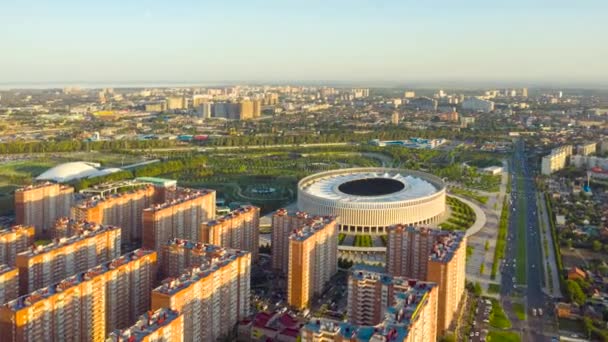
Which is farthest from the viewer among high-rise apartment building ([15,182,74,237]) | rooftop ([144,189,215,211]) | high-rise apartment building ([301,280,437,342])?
high-rise apartment building ([15,182,74,237])

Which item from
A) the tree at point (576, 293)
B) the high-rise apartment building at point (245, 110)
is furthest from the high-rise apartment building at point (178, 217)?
the high-rise apartment building at point (245, 110)

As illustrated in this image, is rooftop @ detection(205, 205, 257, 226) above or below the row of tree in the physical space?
below

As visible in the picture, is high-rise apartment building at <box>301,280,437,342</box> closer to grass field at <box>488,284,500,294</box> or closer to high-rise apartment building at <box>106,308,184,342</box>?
high-rise apartment building at <box>106,308,184,342</box>

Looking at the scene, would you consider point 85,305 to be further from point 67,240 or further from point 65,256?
point 67,240

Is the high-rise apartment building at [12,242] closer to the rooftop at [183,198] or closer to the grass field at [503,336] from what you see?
the rooftop at [183,198]

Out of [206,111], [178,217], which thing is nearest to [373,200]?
[178,217]

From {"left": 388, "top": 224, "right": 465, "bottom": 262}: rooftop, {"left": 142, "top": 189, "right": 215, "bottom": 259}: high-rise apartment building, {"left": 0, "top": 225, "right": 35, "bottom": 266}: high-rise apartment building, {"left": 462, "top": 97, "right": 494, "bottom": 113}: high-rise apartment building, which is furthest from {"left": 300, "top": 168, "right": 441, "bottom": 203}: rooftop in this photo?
{"left": 462, "top": 97, "right": 494, "bottom": 113}: high-rise apartment building
